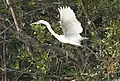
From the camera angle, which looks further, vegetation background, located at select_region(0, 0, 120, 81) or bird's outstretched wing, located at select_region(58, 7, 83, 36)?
vegetation background, located at select_region(0, 0, 120, 81)

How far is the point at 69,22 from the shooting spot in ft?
5.44

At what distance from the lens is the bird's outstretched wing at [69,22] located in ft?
5.36

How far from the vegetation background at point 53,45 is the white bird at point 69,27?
109mm

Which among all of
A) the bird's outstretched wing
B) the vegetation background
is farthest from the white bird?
the vegetation background

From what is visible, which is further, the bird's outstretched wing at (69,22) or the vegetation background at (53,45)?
the vegetation background at (53,45)

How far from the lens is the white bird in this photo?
164 centimetres

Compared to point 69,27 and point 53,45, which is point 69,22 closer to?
point 69,27

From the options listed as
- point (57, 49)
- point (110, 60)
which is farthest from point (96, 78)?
point (57, 49)

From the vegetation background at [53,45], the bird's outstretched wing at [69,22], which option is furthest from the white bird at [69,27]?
the vegetation background at [53,45]

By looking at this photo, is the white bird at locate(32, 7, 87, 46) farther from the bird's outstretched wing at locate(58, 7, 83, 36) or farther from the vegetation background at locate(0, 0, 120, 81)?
the vegetation background at locate(0, 0, 120, 81)

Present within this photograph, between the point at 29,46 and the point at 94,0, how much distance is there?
1.22 ft

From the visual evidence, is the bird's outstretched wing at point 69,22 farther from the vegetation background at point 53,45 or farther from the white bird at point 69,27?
the vegetation background at point 53,45

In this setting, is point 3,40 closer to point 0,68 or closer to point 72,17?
point 0,68

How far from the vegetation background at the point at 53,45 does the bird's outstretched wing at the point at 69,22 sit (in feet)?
0.38
